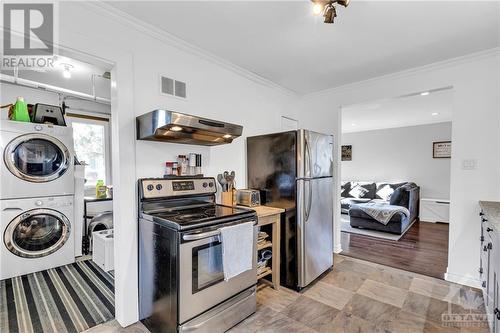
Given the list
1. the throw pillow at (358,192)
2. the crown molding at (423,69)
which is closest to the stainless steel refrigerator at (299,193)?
the crown molding at (423,69)

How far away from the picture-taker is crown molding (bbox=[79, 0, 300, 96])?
1771 millimetres

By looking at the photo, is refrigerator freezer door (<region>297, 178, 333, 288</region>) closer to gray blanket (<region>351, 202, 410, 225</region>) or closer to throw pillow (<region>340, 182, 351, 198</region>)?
gray blanket (<region>351, 202, 410, 225</region>)

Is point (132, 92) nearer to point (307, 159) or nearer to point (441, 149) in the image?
point (307, 159)

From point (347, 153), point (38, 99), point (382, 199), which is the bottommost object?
point (382, 199)

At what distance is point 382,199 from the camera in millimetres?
6105

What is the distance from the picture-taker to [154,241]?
1.78 m

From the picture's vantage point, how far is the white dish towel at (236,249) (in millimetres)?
1784

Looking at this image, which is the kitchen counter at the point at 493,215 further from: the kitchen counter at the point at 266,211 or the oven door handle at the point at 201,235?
the oven door handle at the point at 201,235

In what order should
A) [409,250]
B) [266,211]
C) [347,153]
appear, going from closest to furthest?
[266,211] < [409,250] < [347,153]

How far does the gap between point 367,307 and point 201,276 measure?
1576 mm

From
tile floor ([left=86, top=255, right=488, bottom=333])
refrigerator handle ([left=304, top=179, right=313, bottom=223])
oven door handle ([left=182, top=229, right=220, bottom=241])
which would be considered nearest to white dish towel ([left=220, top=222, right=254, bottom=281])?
oven door handle ([left=182, top=229, right=220, bottom=241])

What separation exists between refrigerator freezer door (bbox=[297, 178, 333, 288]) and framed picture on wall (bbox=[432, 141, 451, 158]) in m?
4.79

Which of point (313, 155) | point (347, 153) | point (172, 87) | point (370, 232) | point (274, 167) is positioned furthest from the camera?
point (347, 153)

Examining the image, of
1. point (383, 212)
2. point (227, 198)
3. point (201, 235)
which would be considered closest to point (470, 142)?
point (383, 212)
